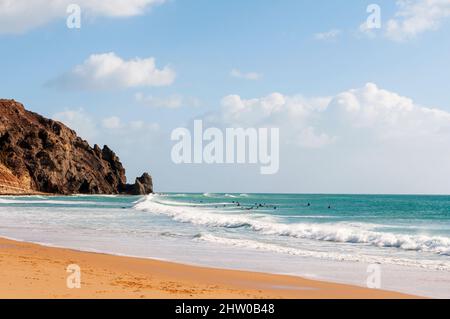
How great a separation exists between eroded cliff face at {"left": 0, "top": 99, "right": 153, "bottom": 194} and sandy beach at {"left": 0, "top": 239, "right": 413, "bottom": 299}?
4782 inches

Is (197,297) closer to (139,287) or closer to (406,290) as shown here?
(139,287)

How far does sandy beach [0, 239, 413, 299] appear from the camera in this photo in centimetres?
1075

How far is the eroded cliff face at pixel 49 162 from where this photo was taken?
146 metres

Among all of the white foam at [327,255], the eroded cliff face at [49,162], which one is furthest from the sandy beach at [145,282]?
the eroded cliff face at [49,162]

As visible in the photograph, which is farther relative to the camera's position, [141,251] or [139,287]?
[141,251]

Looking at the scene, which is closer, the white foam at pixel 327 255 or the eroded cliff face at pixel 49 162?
the white foam at pixel 327 255

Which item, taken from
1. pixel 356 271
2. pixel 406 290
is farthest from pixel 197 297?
pixel 356 271

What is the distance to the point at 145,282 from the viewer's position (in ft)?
41.9

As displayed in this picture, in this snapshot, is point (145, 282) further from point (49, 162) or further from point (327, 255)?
point (49, 162)

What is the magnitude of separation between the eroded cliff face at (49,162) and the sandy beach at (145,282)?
121 m

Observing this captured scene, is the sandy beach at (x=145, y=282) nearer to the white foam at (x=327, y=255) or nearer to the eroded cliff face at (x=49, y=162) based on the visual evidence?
the white foam at (x=327, y=255)
